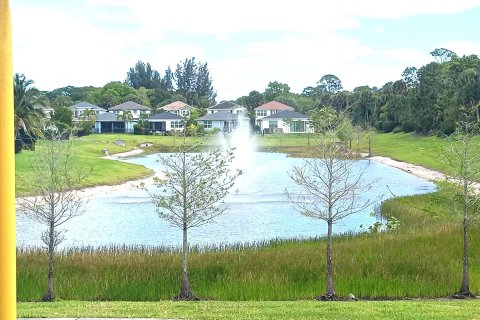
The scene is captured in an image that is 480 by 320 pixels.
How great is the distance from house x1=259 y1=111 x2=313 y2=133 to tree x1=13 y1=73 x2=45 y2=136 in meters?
59.3

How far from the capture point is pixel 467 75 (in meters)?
70.7

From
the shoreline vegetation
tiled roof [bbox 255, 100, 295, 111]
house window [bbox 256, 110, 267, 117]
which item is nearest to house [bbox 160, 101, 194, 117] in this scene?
house window [bbox 256, 110, 267, 117]

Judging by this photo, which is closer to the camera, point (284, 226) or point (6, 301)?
point (6, 301)

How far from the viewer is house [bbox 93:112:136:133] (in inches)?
4471

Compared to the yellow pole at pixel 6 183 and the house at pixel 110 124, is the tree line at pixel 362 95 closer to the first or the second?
the house at pixel 110 124

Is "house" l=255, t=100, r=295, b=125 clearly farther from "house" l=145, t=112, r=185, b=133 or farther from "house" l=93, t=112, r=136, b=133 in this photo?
"house" l=93, t=112, r=136, b=133

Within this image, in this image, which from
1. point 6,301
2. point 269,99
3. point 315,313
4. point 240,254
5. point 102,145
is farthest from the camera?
point 269,99

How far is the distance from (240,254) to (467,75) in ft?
194

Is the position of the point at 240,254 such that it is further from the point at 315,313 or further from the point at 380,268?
the point at 315,313

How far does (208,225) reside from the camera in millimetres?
30688

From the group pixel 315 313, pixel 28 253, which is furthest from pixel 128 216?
pixel 315 313

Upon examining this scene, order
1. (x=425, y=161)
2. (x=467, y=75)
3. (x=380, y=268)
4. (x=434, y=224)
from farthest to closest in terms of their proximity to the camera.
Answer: (x=467, y=75) < (x=425, y=161) < (x=434, y=224) < (x=380, y=268)

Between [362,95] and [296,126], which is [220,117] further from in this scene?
[362,95]

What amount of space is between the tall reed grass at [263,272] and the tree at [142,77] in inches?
6495
